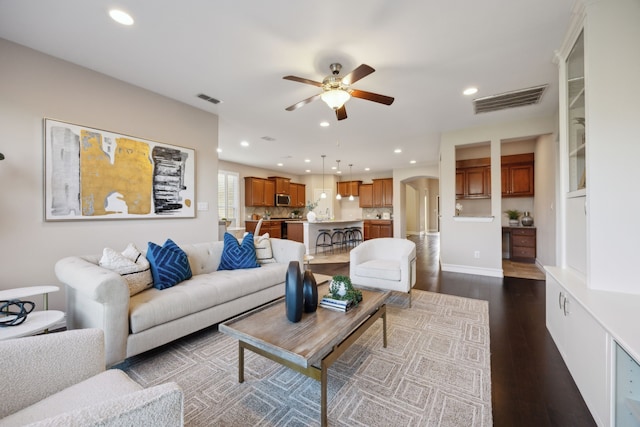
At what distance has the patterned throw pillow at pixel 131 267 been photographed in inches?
84.2

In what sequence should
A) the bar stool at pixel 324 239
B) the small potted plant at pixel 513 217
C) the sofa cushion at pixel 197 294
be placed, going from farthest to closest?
1. the bar stool at pixel 324 239
2. the small potted plant at pixel 513 217
3. the sofa cushion at pixel 197 294

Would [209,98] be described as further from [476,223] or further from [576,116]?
[476,223]

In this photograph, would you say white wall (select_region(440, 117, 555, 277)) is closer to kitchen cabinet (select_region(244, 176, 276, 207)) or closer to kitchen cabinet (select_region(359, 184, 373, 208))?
kitchen cabinet (select_region(359, 184, 373, 208))

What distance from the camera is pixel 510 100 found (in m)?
3.54

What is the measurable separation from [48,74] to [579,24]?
190 inches

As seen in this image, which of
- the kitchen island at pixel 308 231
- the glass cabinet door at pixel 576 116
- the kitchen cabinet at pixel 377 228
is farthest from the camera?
the kitchen cabinet at pixel 377 228

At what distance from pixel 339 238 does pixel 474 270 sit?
4.45 m

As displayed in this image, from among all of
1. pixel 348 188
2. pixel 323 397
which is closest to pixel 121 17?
pixel 323 397

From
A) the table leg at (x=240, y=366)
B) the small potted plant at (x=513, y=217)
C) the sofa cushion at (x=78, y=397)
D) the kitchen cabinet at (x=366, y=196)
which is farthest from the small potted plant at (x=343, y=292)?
the kitchen cabinet at (x=366, y=196)

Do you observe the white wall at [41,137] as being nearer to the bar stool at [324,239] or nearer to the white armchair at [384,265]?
the white armchair at [384,265]

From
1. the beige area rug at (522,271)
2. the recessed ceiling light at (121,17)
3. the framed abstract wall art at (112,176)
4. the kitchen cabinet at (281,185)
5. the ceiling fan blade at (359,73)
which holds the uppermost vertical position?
the recessed ceiling light at (121,17)

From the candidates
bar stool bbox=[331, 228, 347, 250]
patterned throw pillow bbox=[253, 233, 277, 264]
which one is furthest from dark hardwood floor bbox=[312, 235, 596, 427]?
bar stool bbox=[331, 228, 347, 250]

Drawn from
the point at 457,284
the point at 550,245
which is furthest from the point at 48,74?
the point at 550,245

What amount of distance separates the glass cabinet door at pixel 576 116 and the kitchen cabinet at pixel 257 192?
7.11 metres
